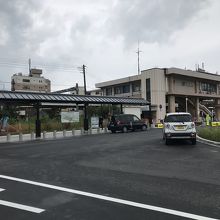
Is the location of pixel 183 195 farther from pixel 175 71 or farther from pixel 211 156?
pixel 175 71

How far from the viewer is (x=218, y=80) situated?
68375 mm

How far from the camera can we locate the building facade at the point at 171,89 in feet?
186

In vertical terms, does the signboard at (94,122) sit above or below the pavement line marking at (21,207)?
above

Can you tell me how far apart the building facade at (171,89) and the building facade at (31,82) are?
40.4 m

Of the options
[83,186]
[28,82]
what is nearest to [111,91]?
[28,82]

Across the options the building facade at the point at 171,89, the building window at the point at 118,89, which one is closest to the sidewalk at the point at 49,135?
Result: the building facade at the point at 171,89

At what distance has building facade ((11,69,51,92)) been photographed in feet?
334

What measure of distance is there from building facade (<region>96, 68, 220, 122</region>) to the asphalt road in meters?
44.3

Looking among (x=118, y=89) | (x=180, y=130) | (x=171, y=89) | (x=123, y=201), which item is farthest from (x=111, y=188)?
(x=118, y=89)

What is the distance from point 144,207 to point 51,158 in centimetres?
797

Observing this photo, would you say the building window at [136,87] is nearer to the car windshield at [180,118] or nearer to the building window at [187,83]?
the building window at [187,83]

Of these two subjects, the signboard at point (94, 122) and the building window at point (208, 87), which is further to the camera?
the building window at point (208, 87)

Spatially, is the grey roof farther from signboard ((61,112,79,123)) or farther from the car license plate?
the car license plate

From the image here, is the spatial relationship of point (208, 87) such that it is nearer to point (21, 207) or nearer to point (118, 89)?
point (118, 89)
